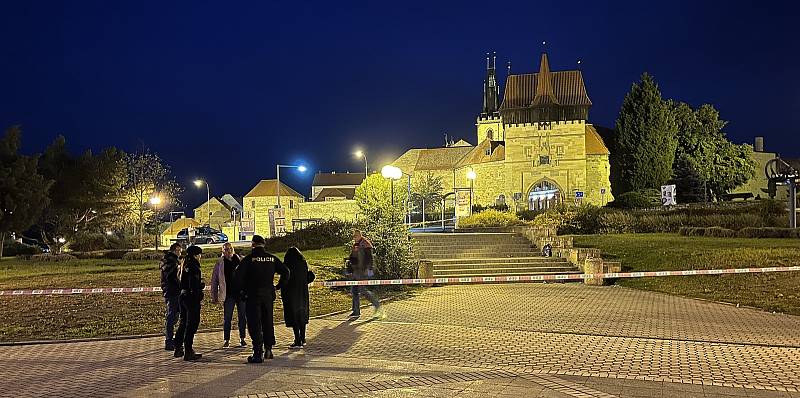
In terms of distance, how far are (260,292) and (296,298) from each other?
1.15 meters

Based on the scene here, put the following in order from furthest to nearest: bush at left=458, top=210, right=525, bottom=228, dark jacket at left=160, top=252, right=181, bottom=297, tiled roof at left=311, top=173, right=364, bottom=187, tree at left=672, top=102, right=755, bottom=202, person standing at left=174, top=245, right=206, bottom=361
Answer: tiled roof at left=311, top=173, right=364, bottom=187, tree at left=672, top=102, right=755, bottom=202, bush at left=458, top=210, right=525, bottom=228, dark jacket at left=160, top=252, right=181, bottom=297, person standing at left=174, top=245, right=206, bottom=361

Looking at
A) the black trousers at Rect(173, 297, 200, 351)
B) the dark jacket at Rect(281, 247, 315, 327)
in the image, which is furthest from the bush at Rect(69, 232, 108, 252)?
the black trousers at Rect(173, 297, 200, 351)

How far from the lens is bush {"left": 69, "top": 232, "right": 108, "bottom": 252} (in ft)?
150

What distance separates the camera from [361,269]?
1362cm

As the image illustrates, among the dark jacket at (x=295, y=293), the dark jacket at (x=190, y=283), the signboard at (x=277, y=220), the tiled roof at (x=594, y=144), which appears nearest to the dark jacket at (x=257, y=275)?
the dark jacket at (x=190, y=283)

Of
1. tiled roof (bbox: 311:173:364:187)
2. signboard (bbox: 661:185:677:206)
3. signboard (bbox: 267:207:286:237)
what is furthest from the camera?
tiled roof (bbox: 311:173:364:187)

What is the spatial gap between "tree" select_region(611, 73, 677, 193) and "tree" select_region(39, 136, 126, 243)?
40.2m

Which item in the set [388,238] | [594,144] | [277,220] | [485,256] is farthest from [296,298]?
[594,144]

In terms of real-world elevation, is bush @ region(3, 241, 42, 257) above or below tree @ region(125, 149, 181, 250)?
below

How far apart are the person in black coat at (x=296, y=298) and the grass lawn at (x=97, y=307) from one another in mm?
3005

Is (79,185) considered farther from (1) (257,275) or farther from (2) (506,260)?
(1) (257,275)

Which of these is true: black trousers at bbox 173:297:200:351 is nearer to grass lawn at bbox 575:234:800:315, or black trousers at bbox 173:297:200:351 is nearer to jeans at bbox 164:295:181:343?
jeans at bbox 164:295:181:343

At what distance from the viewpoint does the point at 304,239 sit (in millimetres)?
33938

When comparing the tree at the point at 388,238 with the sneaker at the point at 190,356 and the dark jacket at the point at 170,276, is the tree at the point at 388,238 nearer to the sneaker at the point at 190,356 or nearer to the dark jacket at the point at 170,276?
the dark jacket at the point at 170,276
